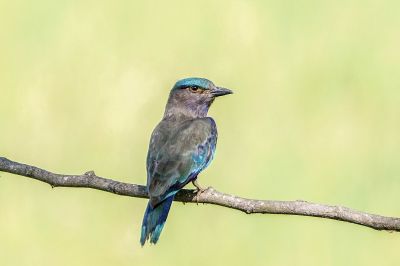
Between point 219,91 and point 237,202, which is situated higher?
point 219,91

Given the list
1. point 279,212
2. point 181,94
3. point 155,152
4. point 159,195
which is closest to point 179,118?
point 181,94

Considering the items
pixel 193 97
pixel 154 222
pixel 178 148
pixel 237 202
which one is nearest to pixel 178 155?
pixel 178 148

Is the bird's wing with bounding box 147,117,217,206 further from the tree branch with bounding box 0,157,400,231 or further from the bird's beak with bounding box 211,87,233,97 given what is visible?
the bird's beak with bounding box 211,87,233,97

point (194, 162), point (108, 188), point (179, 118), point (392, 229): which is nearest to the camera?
point (392, 229)

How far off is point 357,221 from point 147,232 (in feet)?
3.20

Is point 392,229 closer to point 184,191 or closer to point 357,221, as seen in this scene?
point 357,221

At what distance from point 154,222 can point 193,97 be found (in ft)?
3.65

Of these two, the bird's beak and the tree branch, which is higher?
the bird's beak

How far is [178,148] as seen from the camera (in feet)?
11.8

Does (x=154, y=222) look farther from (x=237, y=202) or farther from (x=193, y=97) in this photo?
(x=193, y=97)

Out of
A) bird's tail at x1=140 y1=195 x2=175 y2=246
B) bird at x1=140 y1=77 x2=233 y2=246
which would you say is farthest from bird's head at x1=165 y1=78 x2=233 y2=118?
bird's tail at x1=140 y1=195 x2=175 y2=246

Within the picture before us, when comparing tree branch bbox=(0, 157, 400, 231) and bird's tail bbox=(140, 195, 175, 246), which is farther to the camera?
bird's tail bbox=(140, 195, 175, 246)

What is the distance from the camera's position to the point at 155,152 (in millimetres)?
3580

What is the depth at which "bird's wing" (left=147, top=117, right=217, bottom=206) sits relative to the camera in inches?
131
